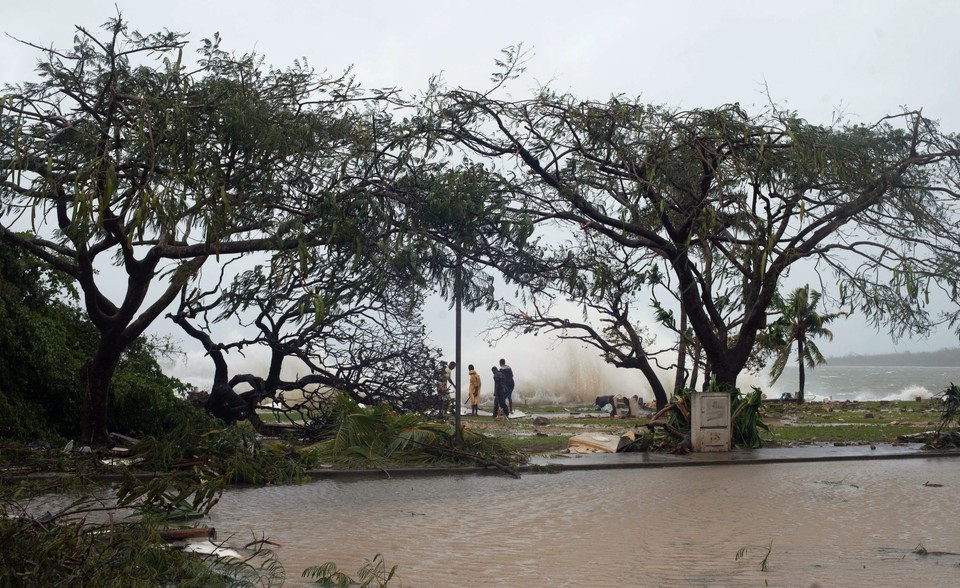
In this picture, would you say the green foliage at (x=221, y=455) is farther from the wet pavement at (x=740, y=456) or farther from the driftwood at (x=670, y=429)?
the driftwood at (x=670, y=429)

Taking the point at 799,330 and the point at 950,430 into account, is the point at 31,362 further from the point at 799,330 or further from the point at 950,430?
the point at 799,330

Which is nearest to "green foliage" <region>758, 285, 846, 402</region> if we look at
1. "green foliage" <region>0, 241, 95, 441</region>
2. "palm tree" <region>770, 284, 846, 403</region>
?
"palm tree" <region>770, 284, 846, 403</region>

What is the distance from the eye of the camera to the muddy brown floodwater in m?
6.85

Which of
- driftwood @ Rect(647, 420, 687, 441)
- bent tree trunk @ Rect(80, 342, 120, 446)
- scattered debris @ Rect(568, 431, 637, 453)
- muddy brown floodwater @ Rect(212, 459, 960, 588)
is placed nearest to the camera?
muddy brown floodwater @ Rect(212, 459, 960, 588)

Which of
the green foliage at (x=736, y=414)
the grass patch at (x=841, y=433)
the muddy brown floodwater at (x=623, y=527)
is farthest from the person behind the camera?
the grass patch at (x=841, y=433)

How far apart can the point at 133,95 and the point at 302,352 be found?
21.9 ft

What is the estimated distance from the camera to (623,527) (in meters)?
9.05

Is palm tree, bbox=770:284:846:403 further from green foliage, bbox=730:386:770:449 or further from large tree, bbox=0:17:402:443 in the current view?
large tree, bbox=0:17:402:443

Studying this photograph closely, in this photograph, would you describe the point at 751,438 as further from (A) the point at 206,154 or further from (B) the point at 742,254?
(A) the point at 206,154

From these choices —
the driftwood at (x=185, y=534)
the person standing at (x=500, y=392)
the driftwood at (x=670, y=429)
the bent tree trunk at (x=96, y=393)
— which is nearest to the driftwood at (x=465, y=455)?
the driftwood at (x=670, y=429)

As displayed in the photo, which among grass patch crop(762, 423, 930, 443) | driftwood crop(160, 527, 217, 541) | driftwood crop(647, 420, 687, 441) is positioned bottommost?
driftwood crop(160, 527, 217, 541)

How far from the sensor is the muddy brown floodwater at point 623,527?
22.5ft

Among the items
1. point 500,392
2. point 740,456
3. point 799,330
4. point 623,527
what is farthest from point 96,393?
point 799,330

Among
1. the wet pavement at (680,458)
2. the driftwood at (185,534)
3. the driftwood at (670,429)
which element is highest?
the driftwood at (670,429)
